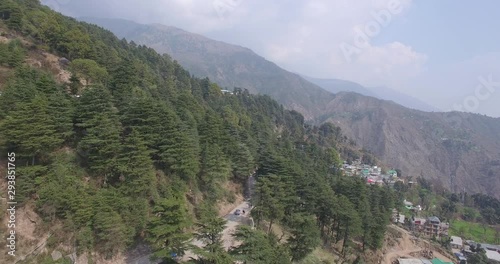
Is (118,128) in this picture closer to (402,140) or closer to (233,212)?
(233,212)

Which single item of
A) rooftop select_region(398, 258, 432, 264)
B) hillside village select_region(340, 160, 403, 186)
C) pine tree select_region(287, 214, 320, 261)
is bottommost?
rooftop select_region(398, 258, 432, 264)

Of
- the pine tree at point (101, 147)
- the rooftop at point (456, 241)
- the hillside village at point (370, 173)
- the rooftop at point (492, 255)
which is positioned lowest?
the rooftop at point (456, 241)

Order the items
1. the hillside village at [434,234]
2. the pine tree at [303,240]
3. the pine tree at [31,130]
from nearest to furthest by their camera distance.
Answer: the pine tree at [31,130]
the pine tree at [303,240]
the hillside village at [434,234]

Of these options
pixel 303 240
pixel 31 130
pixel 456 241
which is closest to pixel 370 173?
pixel 456 241

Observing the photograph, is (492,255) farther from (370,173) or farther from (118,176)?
(118,176)

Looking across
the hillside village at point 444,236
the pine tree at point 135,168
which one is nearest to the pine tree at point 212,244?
the pine tree at point 135,168

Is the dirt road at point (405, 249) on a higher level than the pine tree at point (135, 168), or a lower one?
lower

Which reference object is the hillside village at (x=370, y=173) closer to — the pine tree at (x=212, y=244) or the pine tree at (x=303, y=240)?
the pine tree at (x=303, y=240)

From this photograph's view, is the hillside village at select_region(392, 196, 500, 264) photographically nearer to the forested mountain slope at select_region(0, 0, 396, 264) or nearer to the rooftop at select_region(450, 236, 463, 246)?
the rooftop at select_region(450, 236, 463, 246)

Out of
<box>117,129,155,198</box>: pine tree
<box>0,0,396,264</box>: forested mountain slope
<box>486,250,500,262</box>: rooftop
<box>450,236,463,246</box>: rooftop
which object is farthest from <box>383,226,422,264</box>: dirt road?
<box>117,129,155,198</box>: pine tree
